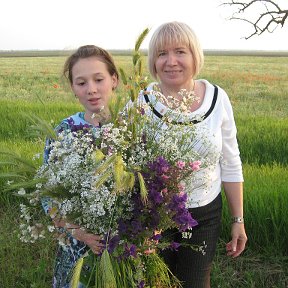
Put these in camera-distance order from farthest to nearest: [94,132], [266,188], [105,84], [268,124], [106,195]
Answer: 1. [268,124]
2. [266,188]
3. [105,84]
4. [94,132]
5. [106,195]

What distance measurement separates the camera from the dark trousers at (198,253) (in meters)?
2.10

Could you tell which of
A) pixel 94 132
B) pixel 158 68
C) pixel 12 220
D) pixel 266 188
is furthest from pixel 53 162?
pixel 12 220

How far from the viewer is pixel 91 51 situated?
78.8 inches

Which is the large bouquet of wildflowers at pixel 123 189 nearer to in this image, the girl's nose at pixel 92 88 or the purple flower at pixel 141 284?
the purple flower at pixel 141 284

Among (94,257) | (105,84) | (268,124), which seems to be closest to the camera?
(94,257)

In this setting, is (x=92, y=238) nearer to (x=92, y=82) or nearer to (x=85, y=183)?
(x=85, y=183)

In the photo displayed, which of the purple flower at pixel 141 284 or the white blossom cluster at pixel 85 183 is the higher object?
the white blossom cluster at pixel 85 183

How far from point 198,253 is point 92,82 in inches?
36.9

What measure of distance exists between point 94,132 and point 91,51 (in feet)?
2.33

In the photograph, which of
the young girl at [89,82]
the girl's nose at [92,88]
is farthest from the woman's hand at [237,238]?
the girl's nose at [92,88]

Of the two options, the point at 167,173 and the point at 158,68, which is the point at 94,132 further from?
the point at 158,68

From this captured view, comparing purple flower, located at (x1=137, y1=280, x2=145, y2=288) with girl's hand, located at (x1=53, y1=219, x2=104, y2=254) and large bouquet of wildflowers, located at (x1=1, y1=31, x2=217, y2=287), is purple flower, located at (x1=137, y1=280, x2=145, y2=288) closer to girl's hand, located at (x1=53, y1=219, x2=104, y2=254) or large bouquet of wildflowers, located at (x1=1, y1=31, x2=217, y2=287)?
large bouquet of wildflowers, located at (x1=1, y1=31, x2=217, y2=287)

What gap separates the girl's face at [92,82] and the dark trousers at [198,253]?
66 centimetres

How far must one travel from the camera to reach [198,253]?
2.11 m
